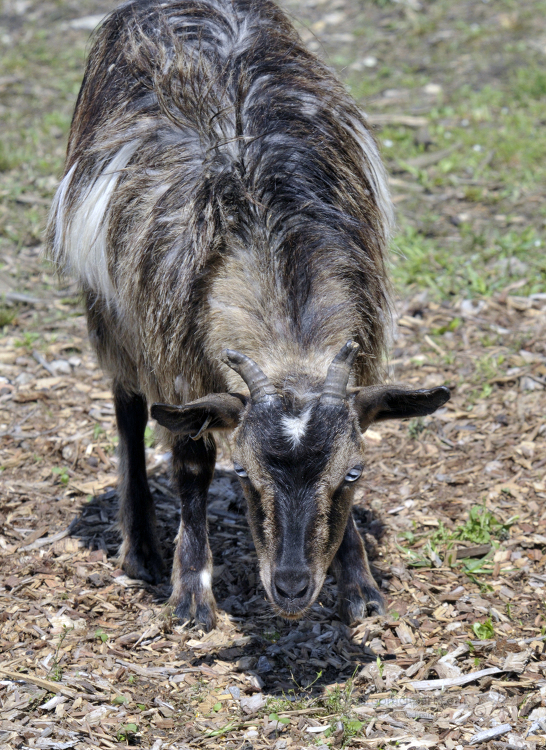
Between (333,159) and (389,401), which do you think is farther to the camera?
(333,159)

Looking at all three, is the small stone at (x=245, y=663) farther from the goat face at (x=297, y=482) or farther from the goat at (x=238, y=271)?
A: the goat face at (x=297, y=482)

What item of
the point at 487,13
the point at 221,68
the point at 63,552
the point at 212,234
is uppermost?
the point at 221,68

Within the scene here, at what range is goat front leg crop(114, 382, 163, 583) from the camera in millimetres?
5183

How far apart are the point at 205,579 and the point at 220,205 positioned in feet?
6.37

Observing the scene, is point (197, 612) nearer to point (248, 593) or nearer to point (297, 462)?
point (248, 593)

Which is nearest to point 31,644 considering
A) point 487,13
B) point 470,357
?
point 470,357

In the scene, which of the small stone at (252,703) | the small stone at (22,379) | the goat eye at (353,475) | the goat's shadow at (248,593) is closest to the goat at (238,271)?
the goat eye at (353,475)

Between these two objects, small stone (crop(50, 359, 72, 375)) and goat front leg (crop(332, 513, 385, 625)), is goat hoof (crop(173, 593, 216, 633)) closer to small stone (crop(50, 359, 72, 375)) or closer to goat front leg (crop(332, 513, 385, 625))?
goat front leg (crop(332, 513, 385, 625))

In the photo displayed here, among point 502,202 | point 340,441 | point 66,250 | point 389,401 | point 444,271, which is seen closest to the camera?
point 340,441

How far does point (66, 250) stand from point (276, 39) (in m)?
1.66

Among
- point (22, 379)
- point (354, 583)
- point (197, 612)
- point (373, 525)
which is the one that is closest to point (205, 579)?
point (197, 612)

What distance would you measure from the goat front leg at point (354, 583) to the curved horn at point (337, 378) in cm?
122

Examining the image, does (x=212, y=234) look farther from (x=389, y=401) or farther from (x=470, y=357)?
(x=470, y=357)

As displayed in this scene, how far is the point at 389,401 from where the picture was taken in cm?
396
